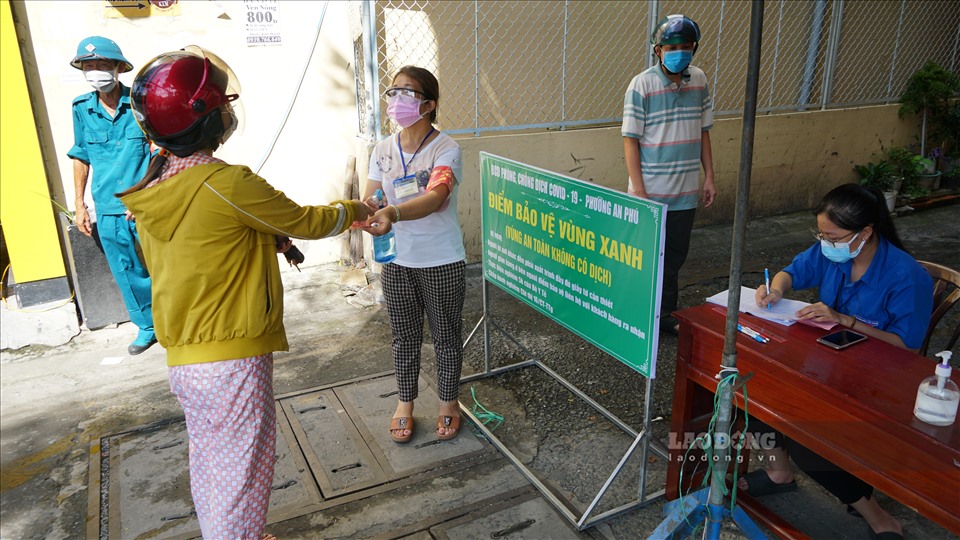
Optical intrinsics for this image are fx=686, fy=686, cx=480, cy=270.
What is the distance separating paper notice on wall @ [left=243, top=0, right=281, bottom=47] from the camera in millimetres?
5312

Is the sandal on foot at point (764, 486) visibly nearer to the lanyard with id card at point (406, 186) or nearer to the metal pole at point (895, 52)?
the lanyard with id card at point (406, 186)

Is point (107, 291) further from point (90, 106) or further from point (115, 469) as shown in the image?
point (115, 469)

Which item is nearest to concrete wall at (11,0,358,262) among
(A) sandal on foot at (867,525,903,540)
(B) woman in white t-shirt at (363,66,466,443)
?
(B) woman in white t-shirt at (363,66,466,443)

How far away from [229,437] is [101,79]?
116 inches

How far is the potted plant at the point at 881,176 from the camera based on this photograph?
24.9 ft

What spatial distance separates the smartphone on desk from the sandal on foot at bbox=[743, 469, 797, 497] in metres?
0.85

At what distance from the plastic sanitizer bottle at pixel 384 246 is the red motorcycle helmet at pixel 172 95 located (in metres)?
1.12

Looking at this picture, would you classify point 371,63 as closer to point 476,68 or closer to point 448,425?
point 476,68

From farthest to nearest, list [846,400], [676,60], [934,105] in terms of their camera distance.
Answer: [934,105]
[676,60]
[846,400]

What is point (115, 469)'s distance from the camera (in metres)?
3.37

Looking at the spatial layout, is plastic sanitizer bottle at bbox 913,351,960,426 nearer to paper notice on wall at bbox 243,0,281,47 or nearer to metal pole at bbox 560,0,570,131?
metal pole at bbox 560,0,570,131

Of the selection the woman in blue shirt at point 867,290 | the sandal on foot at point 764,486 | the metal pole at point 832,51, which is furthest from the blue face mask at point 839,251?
the metal pole at point 832,51

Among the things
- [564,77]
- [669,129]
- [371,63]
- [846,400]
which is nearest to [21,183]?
[371,63]

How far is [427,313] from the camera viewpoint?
134 inches
